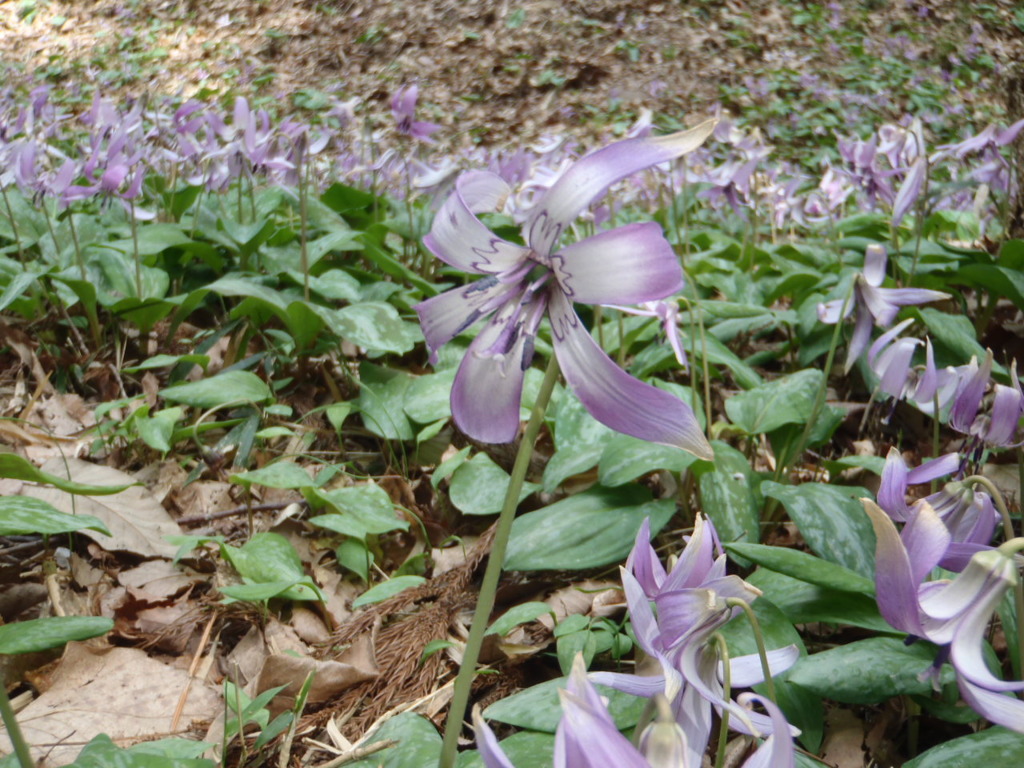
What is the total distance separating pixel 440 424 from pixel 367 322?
369 mm

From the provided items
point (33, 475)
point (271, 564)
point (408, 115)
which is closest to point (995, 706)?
point (33, 475)

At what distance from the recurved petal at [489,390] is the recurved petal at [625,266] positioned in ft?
0.39

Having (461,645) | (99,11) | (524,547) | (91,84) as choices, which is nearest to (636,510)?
(524,547)

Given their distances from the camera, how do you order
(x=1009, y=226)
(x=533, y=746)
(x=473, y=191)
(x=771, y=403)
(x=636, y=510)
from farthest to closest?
(x=1009, y=226)
(x=771, y=403)
(x=636, y=510)
(x=533, y=746)
(x=473, y=191)

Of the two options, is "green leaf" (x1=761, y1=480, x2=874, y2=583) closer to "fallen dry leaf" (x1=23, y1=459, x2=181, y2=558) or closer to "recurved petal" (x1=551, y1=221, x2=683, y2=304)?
"recurved petal" (x1=551, y1=221, x2=683, y2=304)

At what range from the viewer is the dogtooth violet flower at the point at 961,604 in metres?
0.70

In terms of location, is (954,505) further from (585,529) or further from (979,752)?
(585,529)

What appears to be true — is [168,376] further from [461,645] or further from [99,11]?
[99,11]

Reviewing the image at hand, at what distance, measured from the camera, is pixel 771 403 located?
6.51ft

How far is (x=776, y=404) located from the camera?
6.49 feet

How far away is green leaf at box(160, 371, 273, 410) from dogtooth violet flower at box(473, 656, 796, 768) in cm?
169

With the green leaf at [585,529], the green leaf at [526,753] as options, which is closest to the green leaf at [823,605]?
the green leaf at [585,529]

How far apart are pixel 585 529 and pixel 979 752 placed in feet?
2.53

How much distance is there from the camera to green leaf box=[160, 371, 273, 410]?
205 centimetres
